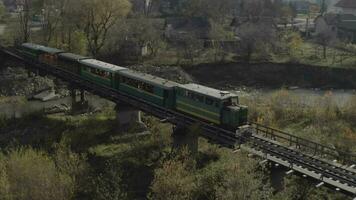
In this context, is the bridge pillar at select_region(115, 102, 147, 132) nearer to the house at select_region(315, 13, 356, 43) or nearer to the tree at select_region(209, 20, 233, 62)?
the tree at select_region(209, 20, 233, 62)

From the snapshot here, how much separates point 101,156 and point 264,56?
49512mm

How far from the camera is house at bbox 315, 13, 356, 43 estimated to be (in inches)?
3802

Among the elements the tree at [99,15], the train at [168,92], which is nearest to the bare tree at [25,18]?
the tree at [99,15]

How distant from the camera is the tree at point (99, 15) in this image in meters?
66.9

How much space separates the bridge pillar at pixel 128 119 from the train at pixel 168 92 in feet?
4.83

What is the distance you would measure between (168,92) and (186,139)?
4.76 metres

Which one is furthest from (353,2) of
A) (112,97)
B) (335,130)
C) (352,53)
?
(112,97)

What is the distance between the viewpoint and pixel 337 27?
99312mm

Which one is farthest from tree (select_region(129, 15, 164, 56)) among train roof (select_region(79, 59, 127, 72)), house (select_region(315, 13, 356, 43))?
house (select_region(315, 13, 356, 43))

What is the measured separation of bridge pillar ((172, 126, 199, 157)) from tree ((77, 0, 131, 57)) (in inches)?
1535

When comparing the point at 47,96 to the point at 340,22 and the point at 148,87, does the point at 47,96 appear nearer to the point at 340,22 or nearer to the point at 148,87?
the point at 148,87

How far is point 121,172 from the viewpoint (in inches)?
1202

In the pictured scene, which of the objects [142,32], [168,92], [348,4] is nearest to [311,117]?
[168,92]

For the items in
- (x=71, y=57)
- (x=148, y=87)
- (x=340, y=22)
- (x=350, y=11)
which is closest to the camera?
(x=148, y=87)
